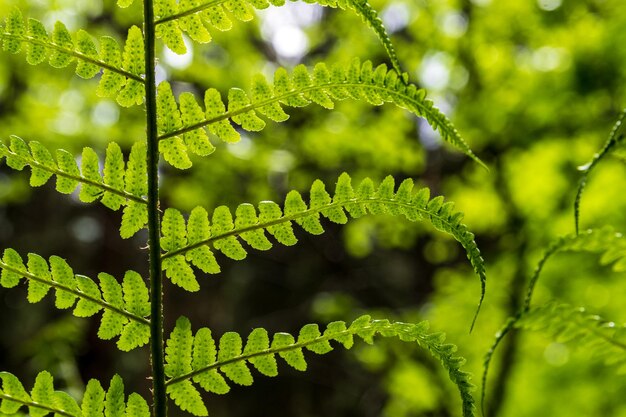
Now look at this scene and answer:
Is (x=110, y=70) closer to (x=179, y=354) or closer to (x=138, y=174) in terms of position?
(x=138, y=174)

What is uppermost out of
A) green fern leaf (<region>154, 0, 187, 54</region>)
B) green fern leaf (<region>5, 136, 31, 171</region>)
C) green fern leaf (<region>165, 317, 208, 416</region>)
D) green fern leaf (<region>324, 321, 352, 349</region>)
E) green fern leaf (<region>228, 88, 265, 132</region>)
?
green fern leaf (<region>154, 0, 187, 54</region>)

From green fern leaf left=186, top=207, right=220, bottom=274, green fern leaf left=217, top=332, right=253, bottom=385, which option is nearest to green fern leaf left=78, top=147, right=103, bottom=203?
green fern leaf left=186, top=207, right=220, bottom=274

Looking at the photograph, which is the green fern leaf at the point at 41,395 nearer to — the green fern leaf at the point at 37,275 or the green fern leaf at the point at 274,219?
the green fern leaf at the point at 37,275

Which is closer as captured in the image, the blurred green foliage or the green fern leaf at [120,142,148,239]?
the green fern leaf at [120,142,148,239]

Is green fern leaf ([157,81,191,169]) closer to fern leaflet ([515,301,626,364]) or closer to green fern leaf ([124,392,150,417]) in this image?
green fern leaf ([124,392,150,417])

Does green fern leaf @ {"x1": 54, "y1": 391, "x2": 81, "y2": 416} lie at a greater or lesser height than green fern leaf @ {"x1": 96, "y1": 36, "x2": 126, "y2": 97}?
lesser

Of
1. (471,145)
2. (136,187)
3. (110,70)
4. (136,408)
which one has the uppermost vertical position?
(471,145)

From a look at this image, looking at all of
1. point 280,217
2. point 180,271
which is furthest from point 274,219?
point 180,271

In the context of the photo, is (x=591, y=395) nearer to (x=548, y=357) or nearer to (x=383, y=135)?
(x=548, y=357)

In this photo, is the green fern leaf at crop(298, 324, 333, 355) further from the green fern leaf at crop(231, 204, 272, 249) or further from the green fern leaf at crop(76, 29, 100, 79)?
the green fern leaf at crop(76, 29, 100, 79)
